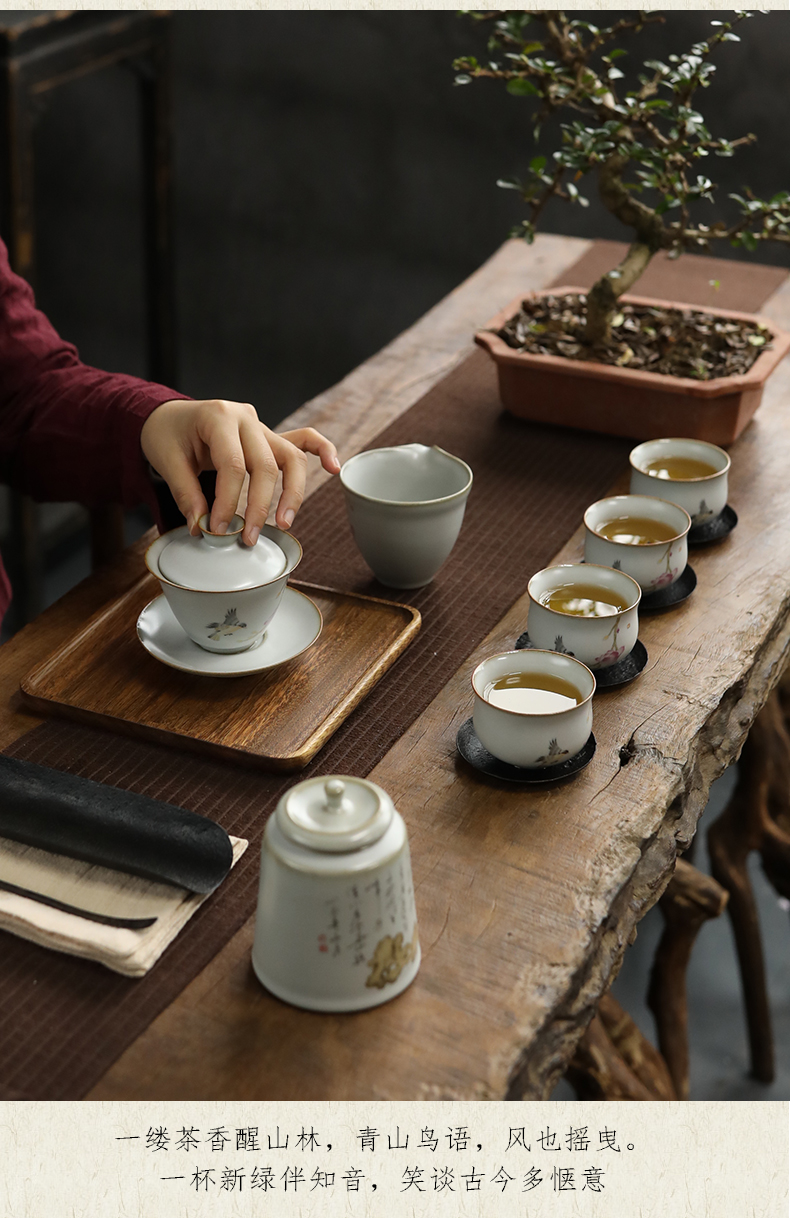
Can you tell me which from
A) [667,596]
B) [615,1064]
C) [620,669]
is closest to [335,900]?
[620,669]

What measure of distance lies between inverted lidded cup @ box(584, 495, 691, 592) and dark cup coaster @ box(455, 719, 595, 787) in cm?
24

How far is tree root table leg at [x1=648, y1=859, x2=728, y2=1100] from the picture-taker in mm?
1666

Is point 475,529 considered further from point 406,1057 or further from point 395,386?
point 406,1057

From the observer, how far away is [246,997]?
79cm

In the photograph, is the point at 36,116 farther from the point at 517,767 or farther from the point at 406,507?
the point at 517,767

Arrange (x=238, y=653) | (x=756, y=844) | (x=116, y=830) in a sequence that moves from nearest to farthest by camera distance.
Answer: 1. (x=116, y=830)
2. (x=238, y=653)
3. (x=756, y=844)

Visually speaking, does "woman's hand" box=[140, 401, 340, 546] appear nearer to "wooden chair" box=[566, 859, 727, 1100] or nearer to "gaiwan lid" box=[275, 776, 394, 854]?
"gaiwan lid" box=[275, 776, 394, 854]

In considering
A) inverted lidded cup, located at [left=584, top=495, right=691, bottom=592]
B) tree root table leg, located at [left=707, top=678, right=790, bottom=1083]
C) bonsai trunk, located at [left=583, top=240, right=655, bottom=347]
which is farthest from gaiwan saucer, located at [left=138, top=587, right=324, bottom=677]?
tree root table leg, located at [left=707, top=678, right=790, bottom=1083]

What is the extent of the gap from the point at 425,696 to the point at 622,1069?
655 mm

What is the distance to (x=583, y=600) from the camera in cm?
110

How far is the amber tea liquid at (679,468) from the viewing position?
133cm

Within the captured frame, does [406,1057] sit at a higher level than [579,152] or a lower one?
lower

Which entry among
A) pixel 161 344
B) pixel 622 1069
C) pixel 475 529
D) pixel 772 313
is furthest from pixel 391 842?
pixel 161 344

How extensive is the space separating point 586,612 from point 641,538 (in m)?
0.16
